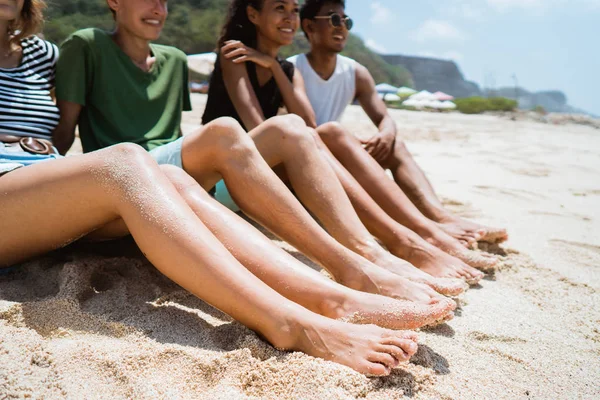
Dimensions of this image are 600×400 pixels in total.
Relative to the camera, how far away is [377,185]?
2576 millimetres

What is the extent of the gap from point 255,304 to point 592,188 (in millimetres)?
4137

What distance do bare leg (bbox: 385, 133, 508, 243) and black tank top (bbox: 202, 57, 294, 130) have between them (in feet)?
2.76

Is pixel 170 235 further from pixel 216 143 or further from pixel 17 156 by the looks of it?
pixel 17 156

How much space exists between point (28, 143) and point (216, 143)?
2.55ft

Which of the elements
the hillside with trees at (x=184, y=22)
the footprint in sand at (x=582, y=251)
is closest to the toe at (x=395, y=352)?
the footprint in sand at (x=582, y=251)

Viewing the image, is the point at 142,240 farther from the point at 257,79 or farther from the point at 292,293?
the point at 257,79

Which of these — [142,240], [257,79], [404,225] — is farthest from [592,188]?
[142,240]

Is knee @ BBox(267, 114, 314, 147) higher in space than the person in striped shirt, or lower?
higher

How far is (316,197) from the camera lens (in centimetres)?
211

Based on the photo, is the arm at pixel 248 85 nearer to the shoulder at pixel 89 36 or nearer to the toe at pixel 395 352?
the shoulder at pixel 89 36

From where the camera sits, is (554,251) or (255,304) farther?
(554,251)

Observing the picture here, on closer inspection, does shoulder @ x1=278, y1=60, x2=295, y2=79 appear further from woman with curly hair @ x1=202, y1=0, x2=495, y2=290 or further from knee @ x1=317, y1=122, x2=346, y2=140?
knee @ x1=317, y1=122, x2=346, y2=140

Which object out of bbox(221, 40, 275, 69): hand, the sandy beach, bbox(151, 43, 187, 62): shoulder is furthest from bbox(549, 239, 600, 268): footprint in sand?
bbox(151, 43, 187, 62): shoulder

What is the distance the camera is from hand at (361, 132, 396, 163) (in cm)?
307
